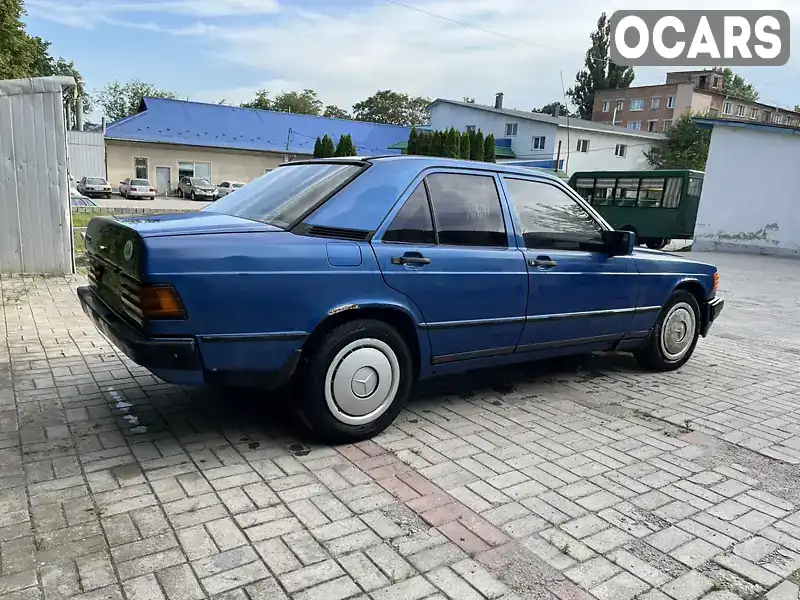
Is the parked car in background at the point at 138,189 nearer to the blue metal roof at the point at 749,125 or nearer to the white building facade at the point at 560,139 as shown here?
the white building facade at the point at 560,139

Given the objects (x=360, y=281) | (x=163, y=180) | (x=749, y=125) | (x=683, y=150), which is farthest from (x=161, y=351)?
(x=683, y=150)

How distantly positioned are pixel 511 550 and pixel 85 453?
2.36m

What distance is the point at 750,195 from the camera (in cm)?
1995

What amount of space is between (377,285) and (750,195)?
823 inches

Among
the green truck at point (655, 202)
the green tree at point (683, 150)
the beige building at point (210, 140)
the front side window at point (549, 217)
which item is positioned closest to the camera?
the front side window at point (549, 217)

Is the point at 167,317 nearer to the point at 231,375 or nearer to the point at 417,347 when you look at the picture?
the point at 231,375

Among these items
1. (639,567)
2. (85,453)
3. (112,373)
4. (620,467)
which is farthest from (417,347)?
(112,373)

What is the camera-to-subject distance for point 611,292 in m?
4.65

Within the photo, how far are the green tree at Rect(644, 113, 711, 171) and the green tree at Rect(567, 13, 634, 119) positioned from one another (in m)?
21.9

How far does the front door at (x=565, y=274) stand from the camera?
13.8 ft

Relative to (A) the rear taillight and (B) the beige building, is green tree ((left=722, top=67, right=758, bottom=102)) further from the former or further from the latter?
(A) the rear taillight

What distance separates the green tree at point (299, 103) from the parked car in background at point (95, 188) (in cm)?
4049

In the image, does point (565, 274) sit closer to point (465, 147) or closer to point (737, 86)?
point (465, 147)

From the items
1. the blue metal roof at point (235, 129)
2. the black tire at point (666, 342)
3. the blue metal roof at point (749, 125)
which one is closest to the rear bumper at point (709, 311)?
the black tire at point (666, 342)
